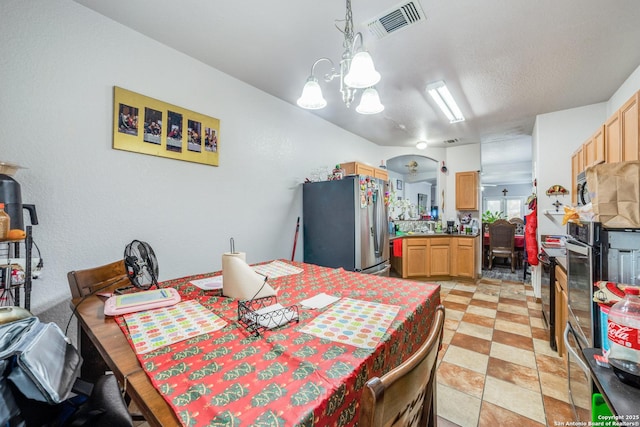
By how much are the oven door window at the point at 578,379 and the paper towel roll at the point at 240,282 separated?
1.39 m

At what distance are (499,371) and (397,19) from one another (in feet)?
8.79

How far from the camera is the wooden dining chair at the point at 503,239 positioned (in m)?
4.99

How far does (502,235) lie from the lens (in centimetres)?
507

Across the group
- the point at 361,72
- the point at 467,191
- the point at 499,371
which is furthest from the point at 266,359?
the point at 467,191

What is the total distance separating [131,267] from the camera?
131 centimetres

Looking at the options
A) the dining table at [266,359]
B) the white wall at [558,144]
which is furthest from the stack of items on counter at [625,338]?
the white wall at [558,144]

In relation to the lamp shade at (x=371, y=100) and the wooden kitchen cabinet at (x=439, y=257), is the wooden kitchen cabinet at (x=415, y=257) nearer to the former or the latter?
the wooden kitchen cabinet at (x=439, y=257)

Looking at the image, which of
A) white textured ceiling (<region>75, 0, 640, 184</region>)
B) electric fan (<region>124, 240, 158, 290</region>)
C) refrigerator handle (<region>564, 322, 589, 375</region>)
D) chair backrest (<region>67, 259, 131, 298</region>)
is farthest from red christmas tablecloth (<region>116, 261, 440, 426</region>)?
white textured ceiling (<region>75, 0, 640, 184</region>)

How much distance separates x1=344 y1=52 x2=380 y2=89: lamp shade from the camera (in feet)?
4.30

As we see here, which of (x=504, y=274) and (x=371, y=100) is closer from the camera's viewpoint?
(x=371, y=100)

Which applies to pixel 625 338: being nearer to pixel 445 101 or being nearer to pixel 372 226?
pixel 372 226

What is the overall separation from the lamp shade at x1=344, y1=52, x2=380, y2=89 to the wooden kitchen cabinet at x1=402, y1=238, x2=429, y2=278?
3.55 metres

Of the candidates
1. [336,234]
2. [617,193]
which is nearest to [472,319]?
[336,234]

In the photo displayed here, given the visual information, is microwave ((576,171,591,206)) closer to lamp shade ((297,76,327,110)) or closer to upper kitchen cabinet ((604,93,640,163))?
upper kitchen cabinet ((604,93,640,163))
